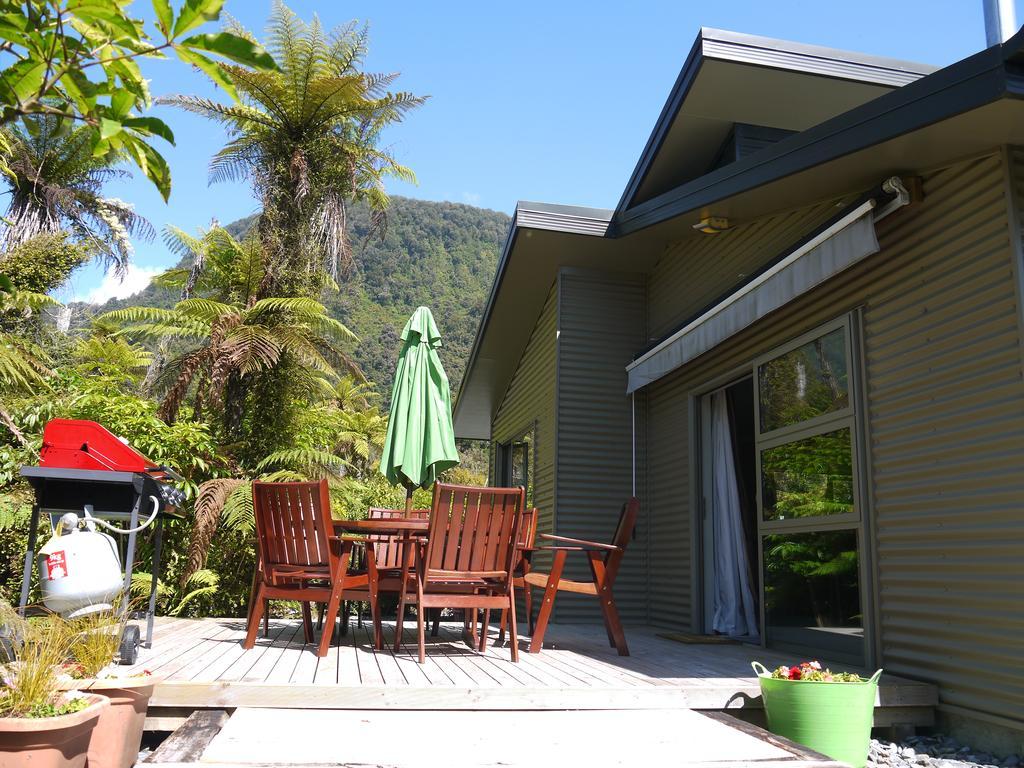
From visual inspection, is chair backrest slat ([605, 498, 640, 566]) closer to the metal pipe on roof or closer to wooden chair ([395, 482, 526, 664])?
wooden chair ([395, 482, 526, 664])

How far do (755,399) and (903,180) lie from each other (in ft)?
6.36

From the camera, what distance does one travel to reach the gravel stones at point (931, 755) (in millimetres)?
3363

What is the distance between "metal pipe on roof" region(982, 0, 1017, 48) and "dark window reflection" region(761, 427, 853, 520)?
278 cm

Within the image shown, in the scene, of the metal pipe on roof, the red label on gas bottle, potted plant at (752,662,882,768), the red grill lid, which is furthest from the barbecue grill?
the metal pipe on roof

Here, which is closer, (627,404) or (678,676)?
(678,676)

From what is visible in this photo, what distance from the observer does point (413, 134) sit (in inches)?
435

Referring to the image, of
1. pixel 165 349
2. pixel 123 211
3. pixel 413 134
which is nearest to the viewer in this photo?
pixel 165 349

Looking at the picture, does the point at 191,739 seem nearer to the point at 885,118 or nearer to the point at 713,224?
the point at 885,118

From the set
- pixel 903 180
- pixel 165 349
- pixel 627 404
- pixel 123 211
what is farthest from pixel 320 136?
pixel 123 211

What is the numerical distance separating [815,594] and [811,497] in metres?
0.57

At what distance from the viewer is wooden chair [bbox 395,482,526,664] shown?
4.14 meters

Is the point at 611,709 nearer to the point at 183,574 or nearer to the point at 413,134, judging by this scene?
the point at 183,574

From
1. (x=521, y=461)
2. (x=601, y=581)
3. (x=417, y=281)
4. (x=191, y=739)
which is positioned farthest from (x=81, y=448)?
(x=417, y=281)

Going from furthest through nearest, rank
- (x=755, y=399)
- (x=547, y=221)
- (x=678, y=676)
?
(x=547, y=221) < (x=755, y=399) < (x=678, y=676)
